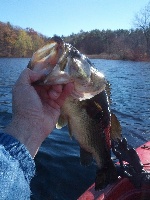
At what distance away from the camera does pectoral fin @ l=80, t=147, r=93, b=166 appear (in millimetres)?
3281

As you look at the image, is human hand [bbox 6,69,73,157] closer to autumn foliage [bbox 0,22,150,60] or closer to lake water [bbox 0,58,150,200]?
lake water [bbox 0,58,150,200]

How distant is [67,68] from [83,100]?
1.32ft

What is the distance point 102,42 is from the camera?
8275 cm

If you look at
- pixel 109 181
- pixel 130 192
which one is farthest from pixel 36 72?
pixel 130 192

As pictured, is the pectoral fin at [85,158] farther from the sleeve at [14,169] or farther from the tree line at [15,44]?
the tree line at [15,44]

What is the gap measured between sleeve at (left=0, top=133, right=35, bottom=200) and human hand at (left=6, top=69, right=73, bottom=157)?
0.47 ft

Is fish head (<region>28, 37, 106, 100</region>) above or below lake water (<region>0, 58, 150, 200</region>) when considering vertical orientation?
above

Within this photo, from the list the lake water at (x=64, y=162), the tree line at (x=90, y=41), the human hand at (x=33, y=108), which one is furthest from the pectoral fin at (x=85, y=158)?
the tree line at (x=90, y=41)

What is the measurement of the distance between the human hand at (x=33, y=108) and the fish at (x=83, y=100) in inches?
3.3

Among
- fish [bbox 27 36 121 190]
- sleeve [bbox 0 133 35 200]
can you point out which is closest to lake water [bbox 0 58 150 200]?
fish [bbox 27 36 121 190]

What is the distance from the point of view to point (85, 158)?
3.29m

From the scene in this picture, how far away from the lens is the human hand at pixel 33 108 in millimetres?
2143

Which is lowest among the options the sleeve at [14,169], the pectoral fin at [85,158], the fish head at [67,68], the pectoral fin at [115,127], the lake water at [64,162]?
the lake water at [64,162]

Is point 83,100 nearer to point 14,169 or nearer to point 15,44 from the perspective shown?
point 14,169
